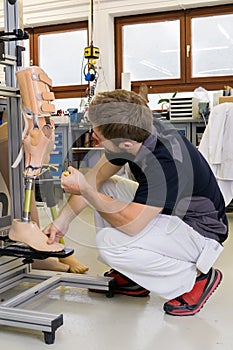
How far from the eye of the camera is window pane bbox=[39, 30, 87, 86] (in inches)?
221

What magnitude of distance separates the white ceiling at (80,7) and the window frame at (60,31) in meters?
0.09

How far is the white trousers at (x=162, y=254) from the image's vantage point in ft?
5.46

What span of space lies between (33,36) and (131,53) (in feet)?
4.59

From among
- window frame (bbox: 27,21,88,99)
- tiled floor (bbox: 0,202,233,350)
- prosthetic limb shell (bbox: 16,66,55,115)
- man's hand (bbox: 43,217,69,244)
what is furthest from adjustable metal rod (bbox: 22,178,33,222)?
window frame (bbox: 27,21,88,99)

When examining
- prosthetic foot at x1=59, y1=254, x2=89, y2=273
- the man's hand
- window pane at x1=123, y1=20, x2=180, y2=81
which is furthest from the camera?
window pane at x1=123, y1=20, x2=180, y2=81

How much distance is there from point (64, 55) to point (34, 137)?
4315 millimetres

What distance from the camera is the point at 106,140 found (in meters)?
1.70

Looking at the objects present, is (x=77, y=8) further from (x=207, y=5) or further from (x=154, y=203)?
(x=154, y=203)

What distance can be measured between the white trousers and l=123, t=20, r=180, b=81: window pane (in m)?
3.70

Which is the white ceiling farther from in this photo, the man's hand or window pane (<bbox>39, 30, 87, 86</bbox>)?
the man's hand

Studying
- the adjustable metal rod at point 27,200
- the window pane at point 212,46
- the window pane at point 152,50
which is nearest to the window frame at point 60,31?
the window pane at point 152,50

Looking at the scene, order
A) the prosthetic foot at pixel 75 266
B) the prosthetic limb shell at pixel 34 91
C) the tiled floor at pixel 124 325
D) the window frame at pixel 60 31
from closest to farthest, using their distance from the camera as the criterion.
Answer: the tiled floor at pixel 124 325
the prosthetic limb shell at pixel 34 91
the prosthetic foot at pixel 75 266
the window frame at pixel 60 31

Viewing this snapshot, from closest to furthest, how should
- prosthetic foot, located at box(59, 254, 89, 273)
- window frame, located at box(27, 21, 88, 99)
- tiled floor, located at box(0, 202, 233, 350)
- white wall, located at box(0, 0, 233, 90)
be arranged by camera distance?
tiled floor, located at box(0, 202, 233, 350)
prosthetic foot, located at box(59, 254, 89, 273)
white wall, located at box(0, 0, 233, 90)
window frame, located at box(27, 21, 88, 99)

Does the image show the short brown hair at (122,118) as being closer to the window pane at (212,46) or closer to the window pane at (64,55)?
the window pane at (212,46)
